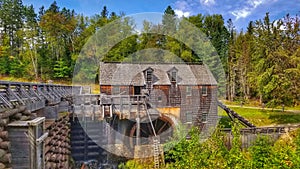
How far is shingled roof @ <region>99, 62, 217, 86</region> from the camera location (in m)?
20.9

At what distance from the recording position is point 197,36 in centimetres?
3875

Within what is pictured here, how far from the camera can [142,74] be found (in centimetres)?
2128

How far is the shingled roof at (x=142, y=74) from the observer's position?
20.9m

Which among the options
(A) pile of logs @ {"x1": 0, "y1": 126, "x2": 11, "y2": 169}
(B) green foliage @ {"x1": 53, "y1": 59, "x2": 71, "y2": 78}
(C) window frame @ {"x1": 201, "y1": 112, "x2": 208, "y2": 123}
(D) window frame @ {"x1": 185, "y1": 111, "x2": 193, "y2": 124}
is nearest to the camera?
(A) pile of logs @ {"x1": 0, "y1": 126, "x2": 11, "y2": 169}

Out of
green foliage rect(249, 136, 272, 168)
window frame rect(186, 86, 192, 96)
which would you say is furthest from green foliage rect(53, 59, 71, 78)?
green foliage rect(249, 136, 272, 168)

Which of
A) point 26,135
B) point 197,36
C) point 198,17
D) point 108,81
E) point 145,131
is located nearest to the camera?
point 26,135

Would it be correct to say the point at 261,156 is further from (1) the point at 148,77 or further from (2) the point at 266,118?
(2) the point at 266,118

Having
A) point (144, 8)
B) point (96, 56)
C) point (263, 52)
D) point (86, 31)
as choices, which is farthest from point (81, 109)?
point (144, 8)

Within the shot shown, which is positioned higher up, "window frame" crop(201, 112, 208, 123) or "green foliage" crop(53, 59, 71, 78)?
"green foliage" crop(53, 59, 71, 78)

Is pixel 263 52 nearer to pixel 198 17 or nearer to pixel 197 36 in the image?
pixel 197 36

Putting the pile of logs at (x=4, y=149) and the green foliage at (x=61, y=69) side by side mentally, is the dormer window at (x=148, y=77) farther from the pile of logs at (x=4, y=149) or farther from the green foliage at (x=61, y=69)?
the green foliage at (x=61, y=69)

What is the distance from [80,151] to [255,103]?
2935 cm

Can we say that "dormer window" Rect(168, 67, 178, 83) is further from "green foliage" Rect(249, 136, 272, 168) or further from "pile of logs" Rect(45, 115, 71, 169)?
"pile of logs" Rect(45, 115, 71, 169)

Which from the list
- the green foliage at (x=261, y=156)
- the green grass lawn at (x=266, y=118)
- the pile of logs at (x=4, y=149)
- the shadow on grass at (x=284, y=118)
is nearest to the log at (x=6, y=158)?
the pile of logs at (x=4, y=149)
